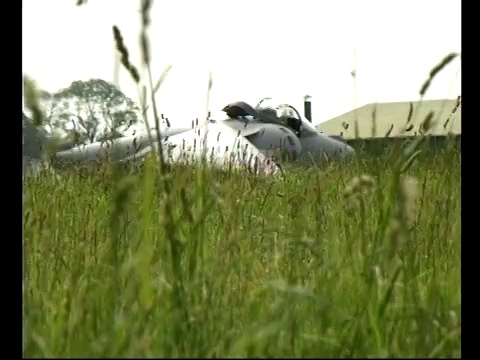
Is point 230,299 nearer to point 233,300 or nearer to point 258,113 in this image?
point 233,300

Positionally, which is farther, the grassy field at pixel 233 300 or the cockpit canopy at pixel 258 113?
the cockpit canopy at pixel 258 113

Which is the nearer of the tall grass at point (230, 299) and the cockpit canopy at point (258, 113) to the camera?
the tall grass at point (230, 299)

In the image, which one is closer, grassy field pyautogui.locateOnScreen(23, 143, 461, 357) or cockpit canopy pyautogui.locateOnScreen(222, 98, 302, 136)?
grassy field pyautogui.locateOnScreen(23, 143, 461, 357)

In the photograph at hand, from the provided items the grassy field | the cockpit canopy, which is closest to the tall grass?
the grassy field

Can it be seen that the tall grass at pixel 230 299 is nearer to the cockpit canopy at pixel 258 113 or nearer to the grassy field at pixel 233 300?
the grassy field at pixel 233 300

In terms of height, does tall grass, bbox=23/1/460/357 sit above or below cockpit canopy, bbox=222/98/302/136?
below

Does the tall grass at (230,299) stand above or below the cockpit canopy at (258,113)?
below

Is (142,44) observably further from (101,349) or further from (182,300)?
(101,349)

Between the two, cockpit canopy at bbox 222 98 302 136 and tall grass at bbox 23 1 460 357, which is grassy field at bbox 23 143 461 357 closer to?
tall grass at bbox 23 1 460 357

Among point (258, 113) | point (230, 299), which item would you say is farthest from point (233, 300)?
point (258, 113)

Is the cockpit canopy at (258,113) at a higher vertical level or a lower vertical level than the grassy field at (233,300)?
higher

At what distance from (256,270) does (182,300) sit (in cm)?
60

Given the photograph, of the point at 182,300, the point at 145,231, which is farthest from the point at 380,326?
the point at 145,231

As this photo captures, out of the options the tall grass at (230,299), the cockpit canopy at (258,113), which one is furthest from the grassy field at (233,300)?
the cockpit canopy at (258,113)
